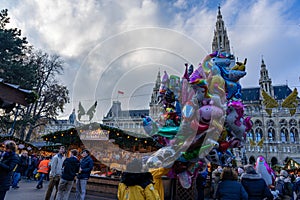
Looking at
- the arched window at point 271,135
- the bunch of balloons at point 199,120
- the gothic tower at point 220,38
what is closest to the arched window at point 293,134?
the arched window at point 271,135

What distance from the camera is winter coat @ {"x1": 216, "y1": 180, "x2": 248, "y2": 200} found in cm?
292

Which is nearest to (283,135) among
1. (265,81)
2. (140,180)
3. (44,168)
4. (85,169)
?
(265,81)

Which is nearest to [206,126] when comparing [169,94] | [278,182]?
[169,94]

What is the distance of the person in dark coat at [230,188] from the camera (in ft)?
9.61

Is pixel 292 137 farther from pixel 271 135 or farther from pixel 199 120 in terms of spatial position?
pixel 199 120

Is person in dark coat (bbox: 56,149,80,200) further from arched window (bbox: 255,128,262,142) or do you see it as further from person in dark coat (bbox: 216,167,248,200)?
arched window (bbox: 255,128,262,142)

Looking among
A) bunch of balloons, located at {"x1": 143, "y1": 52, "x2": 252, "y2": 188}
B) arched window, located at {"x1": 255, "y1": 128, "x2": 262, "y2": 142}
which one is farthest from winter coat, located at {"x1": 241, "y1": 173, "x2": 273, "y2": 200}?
arched window, located at {"x1": 255, "y1": 128, "x2": 262, "y2": 142}

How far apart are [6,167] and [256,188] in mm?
4227

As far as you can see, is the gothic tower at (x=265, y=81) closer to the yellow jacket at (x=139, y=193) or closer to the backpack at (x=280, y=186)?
the backpack at (x=280, y=186)

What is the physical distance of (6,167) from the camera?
10.7ft

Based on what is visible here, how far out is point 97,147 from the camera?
10.6m

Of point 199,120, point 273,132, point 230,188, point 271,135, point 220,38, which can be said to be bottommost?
point 230,188

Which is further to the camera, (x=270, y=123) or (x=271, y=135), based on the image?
(x=270, y=123)

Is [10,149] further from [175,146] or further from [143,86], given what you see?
[175,146]
